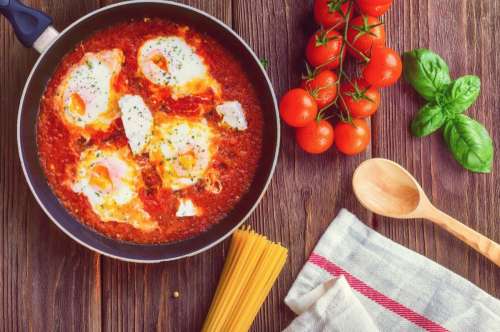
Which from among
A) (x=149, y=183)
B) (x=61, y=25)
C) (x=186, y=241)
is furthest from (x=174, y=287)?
(x=61, y=25)

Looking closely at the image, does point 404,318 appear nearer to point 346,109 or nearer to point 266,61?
point 346,109

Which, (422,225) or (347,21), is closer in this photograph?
(347,21)

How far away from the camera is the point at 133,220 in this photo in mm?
2604

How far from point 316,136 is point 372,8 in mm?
531

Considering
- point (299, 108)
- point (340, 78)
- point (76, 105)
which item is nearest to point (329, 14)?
point (340, 78)

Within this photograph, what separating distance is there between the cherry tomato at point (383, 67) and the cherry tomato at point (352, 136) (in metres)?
0.18

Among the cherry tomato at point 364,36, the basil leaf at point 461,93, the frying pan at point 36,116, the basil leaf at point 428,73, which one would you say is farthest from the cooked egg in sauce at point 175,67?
the basil leaf at point 461,93

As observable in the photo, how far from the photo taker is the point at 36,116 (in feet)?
8.45

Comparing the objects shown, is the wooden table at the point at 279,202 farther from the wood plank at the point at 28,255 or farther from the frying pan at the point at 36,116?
the frying pan at the point at 36,116

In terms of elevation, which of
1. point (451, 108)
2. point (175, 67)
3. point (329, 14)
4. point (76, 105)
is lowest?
point (451, 108)

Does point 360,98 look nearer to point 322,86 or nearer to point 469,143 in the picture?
point 322,86

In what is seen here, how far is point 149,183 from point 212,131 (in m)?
0.32

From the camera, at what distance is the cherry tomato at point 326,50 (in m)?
2.54

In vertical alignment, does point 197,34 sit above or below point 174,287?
above
